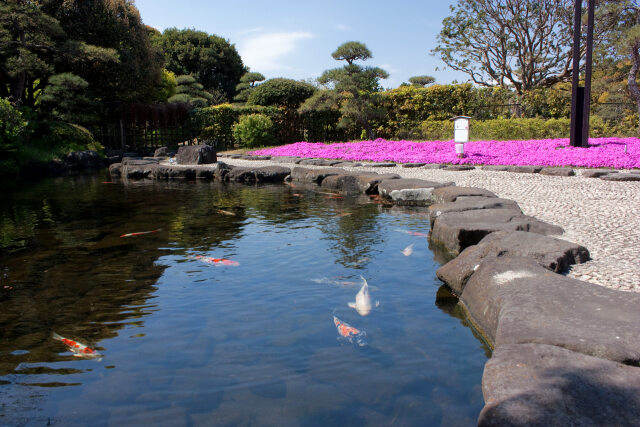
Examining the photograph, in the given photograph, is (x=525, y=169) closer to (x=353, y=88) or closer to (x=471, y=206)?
(x=471, y=206)

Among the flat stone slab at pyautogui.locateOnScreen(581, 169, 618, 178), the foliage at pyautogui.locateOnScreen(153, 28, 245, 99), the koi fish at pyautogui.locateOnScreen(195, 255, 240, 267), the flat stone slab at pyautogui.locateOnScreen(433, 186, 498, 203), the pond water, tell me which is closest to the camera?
the pond water

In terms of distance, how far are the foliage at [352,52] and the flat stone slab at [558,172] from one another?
526 inches

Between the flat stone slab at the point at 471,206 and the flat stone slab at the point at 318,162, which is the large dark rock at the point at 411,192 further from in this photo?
the flat stone slab at the point at 318,162

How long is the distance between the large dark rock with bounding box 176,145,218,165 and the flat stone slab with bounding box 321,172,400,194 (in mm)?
5907

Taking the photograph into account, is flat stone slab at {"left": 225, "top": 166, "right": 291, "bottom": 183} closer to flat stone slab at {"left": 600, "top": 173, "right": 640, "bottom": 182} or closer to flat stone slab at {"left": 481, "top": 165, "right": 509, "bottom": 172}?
flat stone slab at {"left": 481, "top": 165, "right": 509, "bottom": 172}

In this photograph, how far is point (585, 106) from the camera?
41.1ft

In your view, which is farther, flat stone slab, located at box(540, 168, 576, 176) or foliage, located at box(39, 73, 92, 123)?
foliage, located at box(39, 73, 92, 123)

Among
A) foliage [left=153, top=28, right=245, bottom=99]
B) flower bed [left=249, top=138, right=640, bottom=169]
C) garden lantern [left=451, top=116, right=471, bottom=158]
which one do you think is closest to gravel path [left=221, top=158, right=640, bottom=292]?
flower bed [left=249, top=138, right=640, bottom=169]

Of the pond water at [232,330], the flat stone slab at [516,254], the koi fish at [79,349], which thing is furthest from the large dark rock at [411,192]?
the koi fish at [79,349]

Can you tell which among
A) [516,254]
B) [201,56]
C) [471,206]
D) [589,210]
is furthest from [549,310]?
[201,56]

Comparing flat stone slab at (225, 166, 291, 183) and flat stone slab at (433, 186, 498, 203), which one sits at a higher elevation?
flat stone slab at (225, 166, 291, 183)

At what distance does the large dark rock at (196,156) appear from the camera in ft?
50.7

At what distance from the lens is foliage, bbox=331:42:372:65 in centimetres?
2138

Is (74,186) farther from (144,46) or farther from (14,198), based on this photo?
(144,46)
